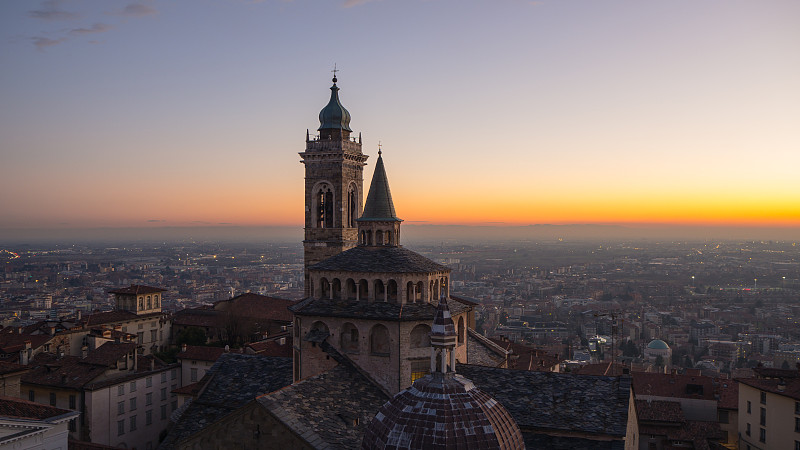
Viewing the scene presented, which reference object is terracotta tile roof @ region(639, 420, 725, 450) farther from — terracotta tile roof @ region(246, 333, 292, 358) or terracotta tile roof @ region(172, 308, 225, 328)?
terracotta tile roof @ region(172, 308, 225, 328)

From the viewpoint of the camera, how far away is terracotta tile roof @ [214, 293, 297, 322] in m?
70.7

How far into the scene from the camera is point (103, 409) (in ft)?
140

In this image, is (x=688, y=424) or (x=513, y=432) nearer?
(x=513, y=432)

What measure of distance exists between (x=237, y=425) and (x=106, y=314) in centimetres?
5404

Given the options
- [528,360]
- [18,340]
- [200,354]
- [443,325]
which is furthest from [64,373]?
[443,325]

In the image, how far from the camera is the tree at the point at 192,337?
64812 millimetres

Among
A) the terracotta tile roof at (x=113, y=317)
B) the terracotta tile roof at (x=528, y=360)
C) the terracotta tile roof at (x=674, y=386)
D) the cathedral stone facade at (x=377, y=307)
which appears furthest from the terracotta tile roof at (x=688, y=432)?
the terracotta tile roof at (x=113, y=317)

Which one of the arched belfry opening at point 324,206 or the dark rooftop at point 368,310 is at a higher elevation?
the arched belfry opening at point 324,206

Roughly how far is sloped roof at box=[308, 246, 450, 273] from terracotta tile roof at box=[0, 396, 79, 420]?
15.5 m

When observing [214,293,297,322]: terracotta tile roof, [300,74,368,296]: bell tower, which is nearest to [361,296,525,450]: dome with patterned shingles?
[300,74,368,296]: bell tower

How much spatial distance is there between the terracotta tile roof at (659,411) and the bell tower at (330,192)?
25.3 m

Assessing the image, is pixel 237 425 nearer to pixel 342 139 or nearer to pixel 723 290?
pixel 342 139

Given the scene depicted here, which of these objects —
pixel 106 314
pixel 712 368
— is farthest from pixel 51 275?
pixel 712 368

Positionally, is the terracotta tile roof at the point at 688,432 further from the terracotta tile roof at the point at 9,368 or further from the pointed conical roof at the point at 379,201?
the terracotta tile roof at the point at 9,368
